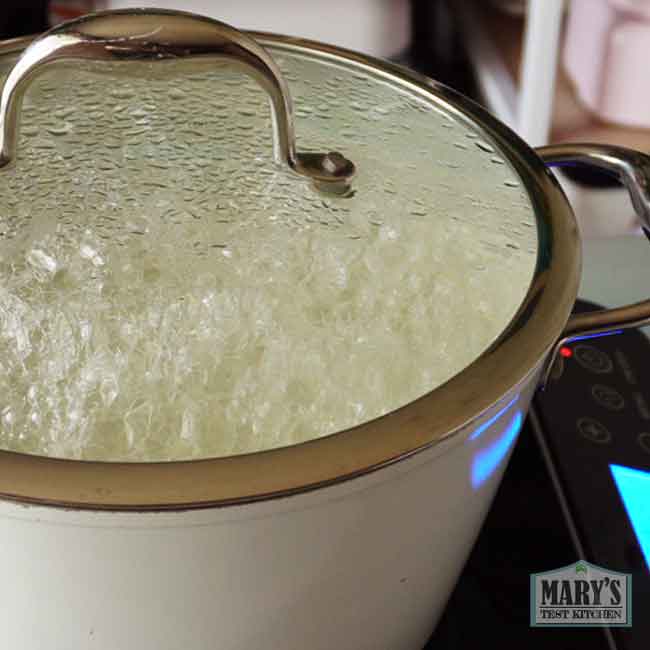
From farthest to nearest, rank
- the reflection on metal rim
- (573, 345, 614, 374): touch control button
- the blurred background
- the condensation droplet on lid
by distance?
the blurred background, (573, 345, 614, 374): touch control button, the condensation droplet on lid, the reflection on metal rim

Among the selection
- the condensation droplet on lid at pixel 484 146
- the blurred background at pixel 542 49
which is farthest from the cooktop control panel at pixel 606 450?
the blurred background at pixel 542 49

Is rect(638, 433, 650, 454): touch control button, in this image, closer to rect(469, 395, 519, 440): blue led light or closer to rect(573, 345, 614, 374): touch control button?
rect(573, 345, 614, 374): touch control button

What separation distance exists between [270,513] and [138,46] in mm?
167

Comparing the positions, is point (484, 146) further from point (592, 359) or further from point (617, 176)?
point (592, 359)

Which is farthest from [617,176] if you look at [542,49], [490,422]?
[542,49]

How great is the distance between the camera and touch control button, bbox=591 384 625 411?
→ 20.0 inches

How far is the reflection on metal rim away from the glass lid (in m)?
→ 0.02

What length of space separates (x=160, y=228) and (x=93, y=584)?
137 millimetres

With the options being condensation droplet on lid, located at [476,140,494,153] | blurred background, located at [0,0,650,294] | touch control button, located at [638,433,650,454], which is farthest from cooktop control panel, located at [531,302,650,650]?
blurred background, located at [0,0,650,294]

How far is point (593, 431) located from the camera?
0.49 m

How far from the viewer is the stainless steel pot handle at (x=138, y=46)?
339 millimetres

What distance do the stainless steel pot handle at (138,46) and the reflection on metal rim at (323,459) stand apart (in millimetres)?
123

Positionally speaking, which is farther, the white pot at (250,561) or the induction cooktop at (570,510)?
the induction cooktop at (570,510)

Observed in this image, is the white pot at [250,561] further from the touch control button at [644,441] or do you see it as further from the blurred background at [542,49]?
the blurred background at [542,49]
